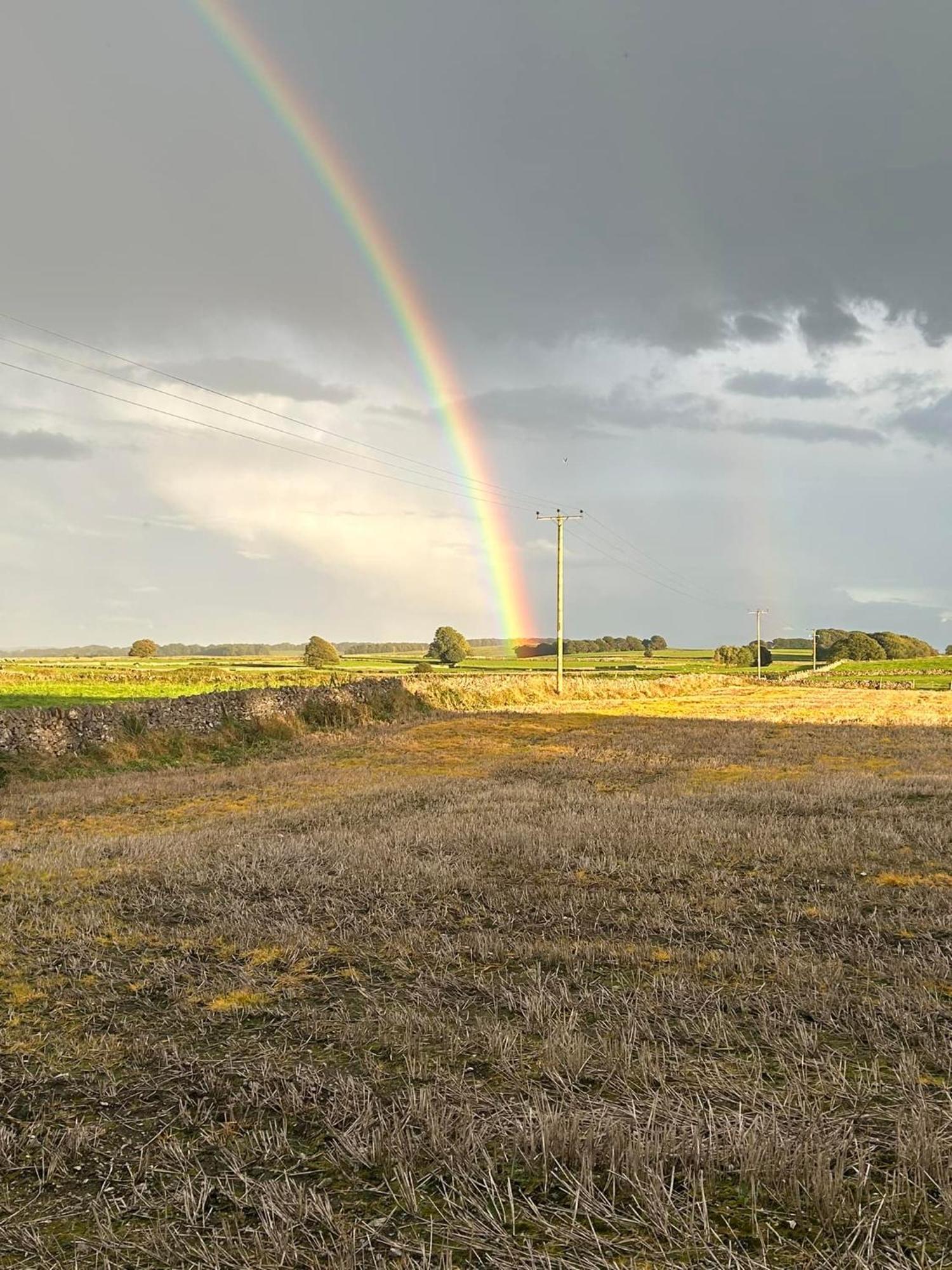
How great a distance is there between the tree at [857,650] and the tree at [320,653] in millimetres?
99616

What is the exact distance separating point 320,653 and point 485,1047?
110965 mm

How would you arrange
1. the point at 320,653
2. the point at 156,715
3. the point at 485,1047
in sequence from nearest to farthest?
1. the point at 485,1047
2. the point at 156,715
3. the point at 320,653

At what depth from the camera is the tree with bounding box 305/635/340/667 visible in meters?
114

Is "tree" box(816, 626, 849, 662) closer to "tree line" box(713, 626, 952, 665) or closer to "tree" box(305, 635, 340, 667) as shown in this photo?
"tree line" box(713, 626, 952, 665)

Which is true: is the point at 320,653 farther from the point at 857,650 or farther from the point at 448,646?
the point at 857,650

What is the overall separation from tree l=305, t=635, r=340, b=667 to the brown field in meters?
101

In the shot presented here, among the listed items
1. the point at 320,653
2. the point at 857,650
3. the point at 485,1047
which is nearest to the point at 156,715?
the point at 485,1047

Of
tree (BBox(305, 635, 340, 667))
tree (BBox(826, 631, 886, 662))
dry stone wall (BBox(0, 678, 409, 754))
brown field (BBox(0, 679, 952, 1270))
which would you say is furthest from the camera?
tree (BBox(826, 631, 886, 662))

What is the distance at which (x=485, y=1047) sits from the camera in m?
5.36

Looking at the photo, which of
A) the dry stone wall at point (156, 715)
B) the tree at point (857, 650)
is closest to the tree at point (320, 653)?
the dry stone wall at point (156, 715)

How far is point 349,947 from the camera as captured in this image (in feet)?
25.5

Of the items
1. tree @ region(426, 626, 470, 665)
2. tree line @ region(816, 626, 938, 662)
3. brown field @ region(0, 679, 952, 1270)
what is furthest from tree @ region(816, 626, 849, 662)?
brown field @ region(0, 679, 952, 1270)

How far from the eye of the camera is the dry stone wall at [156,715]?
2655cm

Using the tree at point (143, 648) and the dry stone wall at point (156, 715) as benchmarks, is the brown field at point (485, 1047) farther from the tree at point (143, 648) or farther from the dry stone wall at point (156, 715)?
the tree at point (143, 648)
